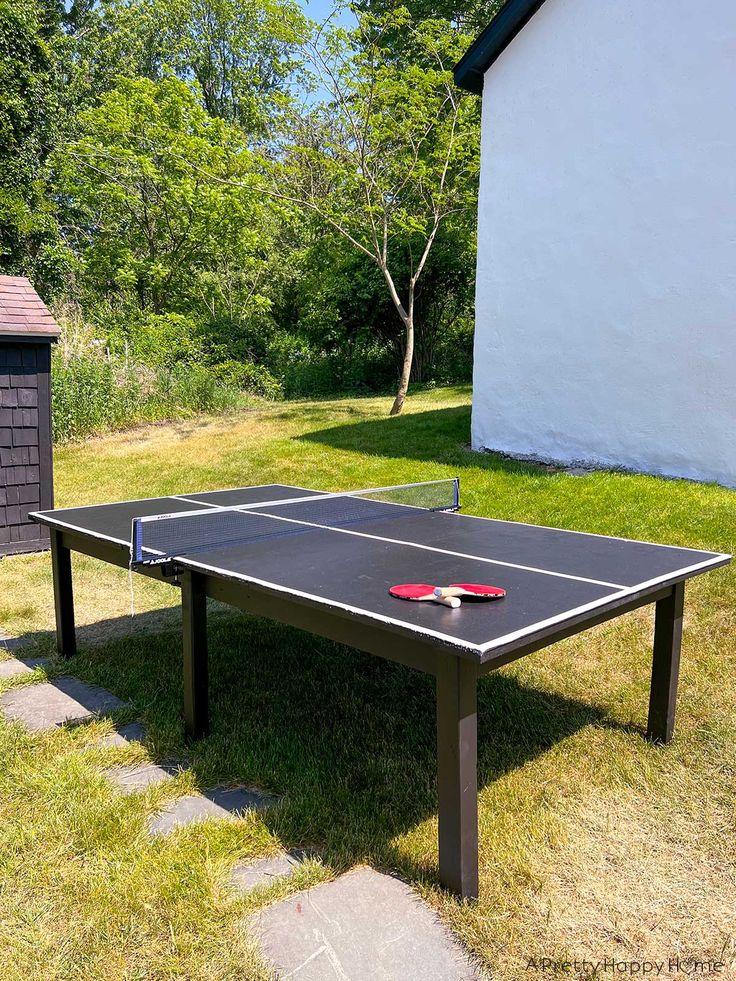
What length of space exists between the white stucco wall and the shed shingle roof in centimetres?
550

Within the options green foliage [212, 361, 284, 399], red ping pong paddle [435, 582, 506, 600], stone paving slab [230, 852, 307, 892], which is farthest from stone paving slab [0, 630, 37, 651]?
green foliage [212, 361, 284, 399]

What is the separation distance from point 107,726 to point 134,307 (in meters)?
17.4

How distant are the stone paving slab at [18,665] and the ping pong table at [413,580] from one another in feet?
0.60

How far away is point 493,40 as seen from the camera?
9.68 meters

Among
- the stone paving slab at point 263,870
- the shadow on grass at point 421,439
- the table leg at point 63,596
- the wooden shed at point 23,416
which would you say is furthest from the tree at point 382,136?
the stone paving slab at point 263,870

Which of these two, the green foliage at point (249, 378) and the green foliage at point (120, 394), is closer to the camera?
the green foliage at point (120, 394)

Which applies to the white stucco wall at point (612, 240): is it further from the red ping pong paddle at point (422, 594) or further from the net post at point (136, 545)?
the net post at point (136, 545)

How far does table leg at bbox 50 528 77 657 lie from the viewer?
4.79 metres

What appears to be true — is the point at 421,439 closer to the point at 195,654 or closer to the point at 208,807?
the point at 195,654

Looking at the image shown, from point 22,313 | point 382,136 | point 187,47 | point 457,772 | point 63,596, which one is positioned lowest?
point 63,596

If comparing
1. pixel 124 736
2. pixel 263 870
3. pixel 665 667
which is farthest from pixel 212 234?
pixel 263 870

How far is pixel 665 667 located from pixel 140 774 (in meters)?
2.50

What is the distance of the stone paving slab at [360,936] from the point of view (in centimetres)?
231

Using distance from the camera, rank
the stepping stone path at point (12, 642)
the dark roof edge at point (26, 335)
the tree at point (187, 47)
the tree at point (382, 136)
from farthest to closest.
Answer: the tree at point (187, 47) < the tree at point (382, 136) < the dark roof edge at point (26, 335) < the stepping stone path at point (12, 642)
